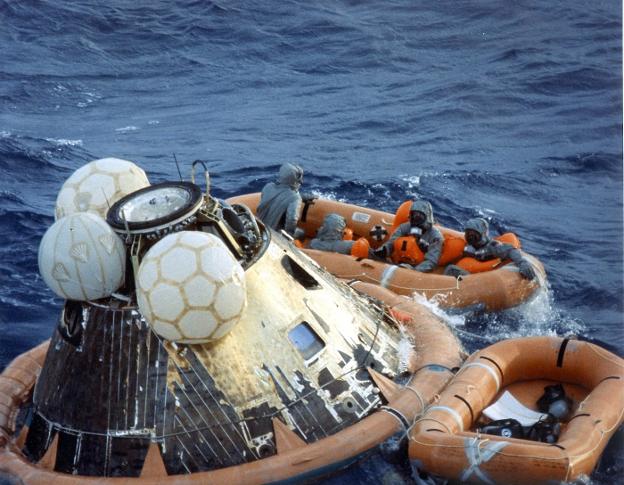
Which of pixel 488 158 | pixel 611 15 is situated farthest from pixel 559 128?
pixel 611 15

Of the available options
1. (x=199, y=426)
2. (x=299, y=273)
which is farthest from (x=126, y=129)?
(x=199, y=426)

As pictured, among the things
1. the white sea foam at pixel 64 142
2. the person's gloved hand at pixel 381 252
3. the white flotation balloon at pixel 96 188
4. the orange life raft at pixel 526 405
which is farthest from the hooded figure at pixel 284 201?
the white sea foam at pixel 64 142

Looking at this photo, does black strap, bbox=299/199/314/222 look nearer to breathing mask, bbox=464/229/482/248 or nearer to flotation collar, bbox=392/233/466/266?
flotation collar, bbox=392/233/466/266

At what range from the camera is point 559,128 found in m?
20.4

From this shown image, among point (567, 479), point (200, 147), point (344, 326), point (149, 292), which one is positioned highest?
point (149, 292)

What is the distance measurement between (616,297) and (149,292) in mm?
8680

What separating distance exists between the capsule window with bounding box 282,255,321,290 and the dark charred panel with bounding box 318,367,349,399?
863mm

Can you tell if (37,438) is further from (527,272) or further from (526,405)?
(527,272)

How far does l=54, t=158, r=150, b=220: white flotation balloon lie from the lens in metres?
8.06

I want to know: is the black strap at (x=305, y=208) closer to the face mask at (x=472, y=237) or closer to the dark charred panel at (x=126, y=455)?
the face mask at (x=472, y=237)

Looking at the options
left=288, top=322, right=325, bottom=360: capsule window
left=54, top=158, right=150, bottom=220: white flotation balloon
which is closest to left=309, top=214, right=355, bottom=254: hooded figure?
left=288, top=322, right=325, bottom=360: capsule window

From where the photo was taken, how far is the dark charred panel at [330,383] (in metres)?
8.04

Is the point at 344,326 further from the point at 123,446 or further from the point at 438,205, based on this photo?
the point at 438,205

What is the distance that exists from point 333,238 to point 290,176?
4.84 feet
